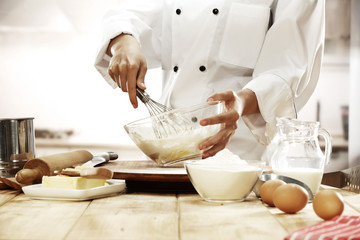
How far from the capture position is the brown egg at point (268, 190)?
2.94ft

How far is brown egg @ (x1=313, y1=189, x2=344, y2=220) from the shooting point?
0.77 meters

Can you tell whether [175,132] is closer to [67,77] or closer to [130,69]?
[130,69]

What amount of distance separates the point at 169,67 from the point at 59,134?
5.97 ft

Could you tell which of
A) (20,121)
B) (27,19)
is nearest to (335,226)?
(20,121)

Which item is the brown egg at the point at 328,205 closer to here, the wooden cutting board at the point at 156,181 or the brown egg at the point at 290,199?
the brown egg at the point at 290,199

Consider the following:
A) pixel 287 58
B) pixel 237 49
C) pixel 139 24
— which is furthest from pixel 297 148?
pixel 139 24

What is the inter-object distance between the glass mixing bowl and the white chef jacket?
0.34 metres

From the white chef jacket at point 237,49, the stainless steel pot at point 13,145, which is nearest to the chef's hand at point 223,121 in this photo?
the white chef jacket at point 237,49

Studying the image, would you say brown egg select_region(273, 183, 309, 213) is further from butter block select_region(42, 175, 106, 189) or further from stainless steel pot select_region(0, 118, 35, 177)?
stainless steel pot select_region(0, 118, 35, 177)

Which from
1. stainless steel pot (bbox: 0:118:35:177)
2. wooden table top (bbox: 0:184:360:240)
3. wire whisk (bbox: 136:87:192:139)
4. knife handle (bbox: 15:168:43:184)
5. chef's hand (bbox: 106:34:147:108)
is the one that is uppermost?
chef's hand (bbox: 106:34:147:108)

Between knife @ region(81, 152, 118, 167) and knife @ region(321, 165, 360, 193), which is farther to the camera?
knife @ region(81, 152, 118, 167)

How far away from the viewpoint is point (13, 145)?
1.24m

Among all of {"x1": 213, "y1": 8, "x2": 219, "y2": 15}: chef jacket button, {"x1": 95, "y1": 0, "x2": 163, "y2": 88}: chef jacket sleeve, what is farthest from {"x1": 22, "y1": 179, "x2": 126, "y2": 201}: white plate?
{"x1": 213, "y1": 8, "x2": 219, "y2": 15}: chef jacket button

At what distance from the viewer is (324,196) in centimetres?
Answer: 80
